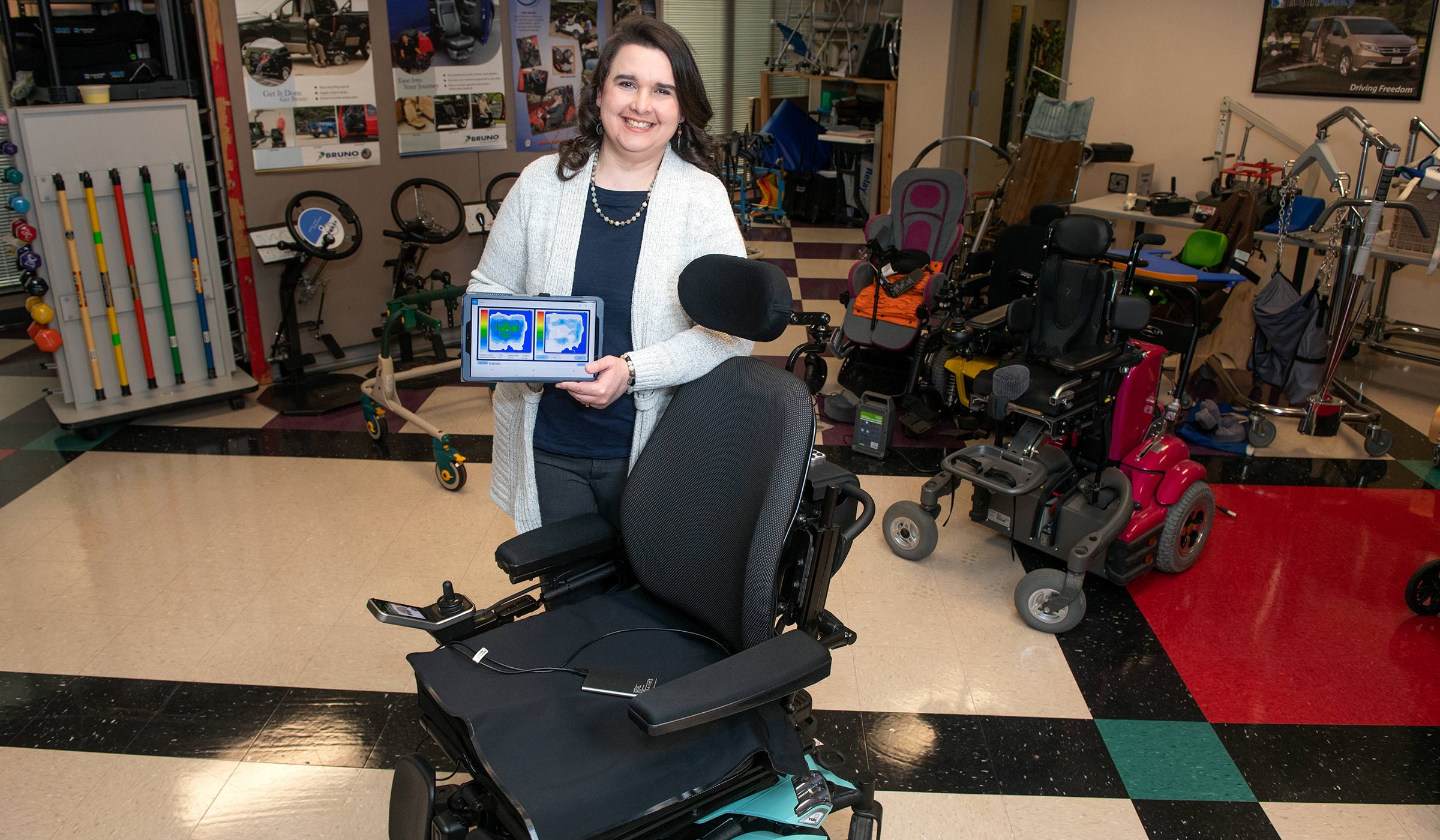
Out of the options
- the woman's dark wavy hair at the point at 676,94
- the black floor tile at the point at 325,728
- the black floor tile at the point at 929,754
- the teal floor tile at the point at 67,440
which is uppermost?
the woman's dark wavy hair at the point at 676,94

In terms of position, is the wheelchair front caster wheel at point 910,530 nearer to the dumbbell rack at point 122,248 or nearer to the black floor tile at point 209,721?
the black floor tile at point 209,721

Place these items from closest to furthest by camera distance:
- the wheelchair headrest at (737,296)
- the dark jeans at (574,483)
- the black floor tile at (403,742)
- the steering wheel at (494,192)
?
the wheelchair headrest at (737,296) → the dark jeans at (574,483) → the black floor tile at (403,742) → the steering wheel at (494,192)

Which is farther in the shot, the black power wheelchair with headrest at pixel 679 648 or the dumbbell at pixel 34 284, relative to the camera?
the dumbbell at pixel 34 284

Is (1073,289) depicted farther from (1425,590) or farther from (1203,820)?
(1203,820)

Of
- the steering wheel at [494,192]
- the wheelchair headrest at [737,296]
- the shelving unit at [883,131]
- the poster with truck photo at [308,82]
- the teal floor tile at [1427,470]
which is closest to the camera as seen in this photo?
the wheelchair headrest at [737,296]

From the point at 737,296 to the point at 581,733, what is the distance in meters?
0.70

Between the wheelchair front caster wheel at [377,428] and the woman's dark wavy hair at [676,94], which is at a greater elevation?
the woman's dark wavy hair at [676,94]

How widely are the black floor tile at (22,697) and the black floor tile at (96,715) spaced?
0.05ft

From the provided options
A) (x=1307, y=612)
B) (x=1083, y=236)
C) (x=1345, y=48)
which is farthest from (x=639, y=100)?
(x=1345, y=48)

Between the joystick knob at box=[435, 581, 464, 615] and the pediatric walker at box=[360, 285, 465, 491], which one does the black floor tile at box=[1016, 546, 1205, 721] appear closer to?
the joystick knob at box=[435, 581, 464, 615]

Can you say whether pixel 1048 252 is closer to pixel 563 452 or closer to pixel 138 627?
pixel 563 452

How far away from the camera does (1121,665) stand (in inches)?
107

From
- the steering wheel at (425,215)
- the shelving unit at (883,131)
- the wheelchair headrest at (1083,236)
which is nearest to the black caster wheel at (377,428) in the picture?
the steering wheel at (425,215)

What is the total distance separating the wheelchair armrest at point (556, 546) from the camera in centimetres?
174
